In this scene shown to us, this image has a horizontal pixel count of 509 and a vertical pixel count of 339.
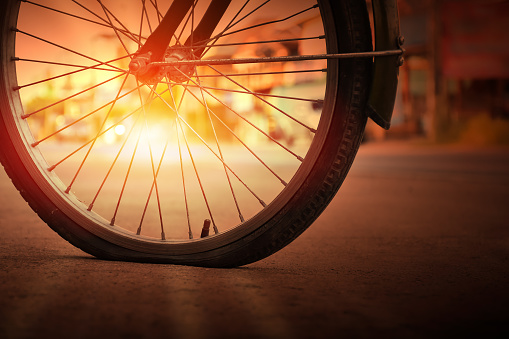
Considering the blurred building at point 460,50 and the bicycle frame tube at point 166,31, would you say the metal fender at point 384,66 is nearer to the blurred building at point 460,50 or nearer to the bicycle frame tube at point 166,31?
the bicycle frame tube at point 166,31

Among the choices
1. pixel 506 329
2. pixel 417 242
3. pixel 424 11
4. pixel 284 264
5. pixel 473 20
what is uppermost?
pixel 424 11

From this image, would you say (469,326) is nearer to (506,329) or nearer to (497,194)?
(506,329)

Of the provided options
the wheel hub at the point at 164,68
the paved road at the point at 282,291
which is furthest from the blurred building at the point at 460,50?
the wheel hub at the point at 164,68

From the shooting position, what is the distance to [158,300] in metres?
1.60

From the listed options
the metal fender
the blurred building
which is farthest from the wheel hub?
the blurred building

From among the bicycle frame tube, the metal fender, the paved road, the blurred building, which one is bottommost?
the paved road

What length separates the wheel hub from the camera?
2.16m

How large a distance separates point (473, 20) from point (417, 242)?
17015mm

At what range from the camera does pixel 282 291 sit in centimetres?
175

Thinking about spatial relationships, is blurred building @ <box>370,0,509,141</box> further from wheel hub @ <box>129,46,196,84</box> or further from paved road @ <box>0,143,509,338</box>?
wheel hub @ <box>129,46,196,84</box>

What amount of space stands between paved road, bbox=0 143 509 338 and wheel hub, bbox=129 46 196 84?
749 mm

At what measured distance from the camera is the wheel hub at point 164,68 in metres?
2.16

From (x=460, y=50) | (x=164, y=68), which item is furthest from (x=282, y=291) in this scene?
(x=460, y=50)

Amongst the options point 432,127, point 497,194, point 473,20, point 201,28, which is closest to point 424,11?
point 473,20
